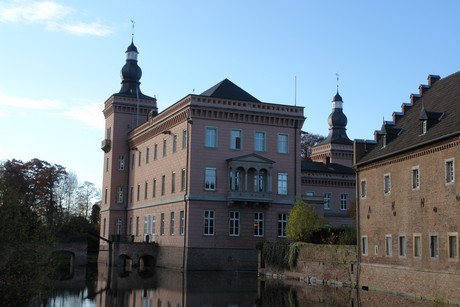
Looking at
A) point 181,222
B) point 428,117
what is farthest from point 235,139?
point 428,117

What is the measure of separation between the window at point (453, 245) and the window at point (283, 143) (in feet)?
87.9

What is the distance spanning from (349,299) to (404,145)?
314 inches

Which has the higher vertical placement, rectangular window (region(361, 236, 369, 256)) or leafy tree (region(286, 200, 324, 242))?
leafy tree (region(286, 200, 324, 242))

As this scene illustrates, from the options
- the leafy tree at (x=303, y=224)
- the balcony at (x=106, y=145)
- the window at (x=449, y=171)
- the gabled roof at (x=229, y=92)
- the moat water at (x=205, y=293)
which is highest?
the gabled roof at (x=229, y=92)

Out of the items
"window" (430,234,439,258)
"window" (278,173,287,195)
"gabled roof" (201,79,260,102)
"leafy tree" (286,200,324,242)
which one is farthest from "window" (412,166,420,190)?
"gabled roof" (201,79,260,102)

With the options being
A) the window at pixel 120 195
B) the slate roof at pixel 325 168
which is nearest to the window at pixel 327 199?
the slate roof at pixel 325 168

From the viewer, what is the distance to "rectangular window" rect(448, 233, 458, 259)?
2672 centimetres

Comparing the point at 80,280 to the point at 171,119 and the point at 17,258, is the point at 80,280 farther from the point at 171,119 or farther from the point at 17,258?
the point at 17,258

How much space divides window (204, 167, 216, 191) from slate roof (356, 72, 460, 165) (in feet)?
54.3

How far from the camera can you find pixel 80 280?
4266cm

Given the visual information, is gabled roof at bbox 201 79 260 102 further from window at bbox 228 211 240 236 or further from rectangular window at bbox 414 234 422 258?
rectangular window at bbox 414 234 422 258

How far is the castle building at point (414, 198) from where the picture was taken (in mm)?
27328

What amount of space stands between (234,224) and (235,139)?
6622mm

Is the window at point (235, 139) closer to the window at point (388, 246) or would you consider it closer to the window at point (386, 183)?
the window at point (386, 183)
